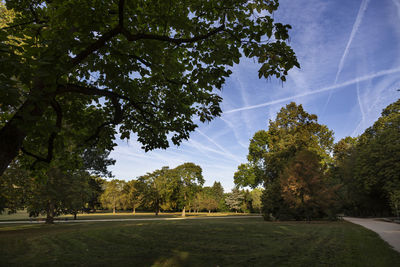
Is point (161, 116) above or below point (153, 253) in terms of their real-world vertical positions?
above

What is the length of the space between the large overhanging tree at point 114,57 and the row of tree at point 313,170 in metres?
19.8

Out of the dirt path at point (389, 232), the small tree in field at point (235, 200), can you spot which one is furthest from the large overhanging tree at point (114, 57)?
the small tree in field at point (235, 200)

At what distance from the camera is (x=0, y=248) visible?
31.7 feet

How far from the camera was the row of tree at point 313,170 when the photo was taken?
22.3m

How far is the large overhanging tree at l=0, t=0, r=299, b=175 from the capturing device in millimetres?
3428

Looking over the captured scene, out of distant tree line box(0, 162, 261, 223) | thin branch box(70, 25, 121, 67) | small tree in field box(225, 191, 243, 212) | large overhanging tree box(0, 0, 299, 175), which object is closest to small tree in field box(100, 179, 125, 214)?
distant tree line box(0, 162, 261, 223)

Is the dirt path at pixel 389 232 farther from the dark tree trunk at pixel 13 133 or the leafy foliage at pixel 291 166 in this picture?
the dark tree trunk at pixel 13 133

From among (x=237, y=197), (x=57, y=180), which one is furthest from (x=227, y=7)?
(x=237, y=197)

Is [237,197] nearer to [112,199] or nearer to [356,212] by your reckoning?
[356,212]

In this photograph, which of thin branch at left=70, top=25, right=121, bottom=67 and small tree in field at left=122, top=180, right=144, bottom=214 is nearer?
thin branch at left=70, top=25, right=121, bottom=67

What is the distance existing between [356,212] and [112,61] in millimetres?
50073

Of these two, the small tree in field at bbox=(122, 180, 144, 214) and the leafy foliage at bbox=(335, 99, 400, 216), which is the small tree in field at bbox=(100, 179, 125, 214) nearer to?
the small tree in field at bbox=(122, 180, 144, 214)

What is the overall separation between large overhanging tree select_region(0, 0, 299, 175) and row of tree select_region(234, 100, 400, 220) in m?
19.8

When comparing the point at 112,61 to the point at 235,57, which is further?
the point at 112,61
